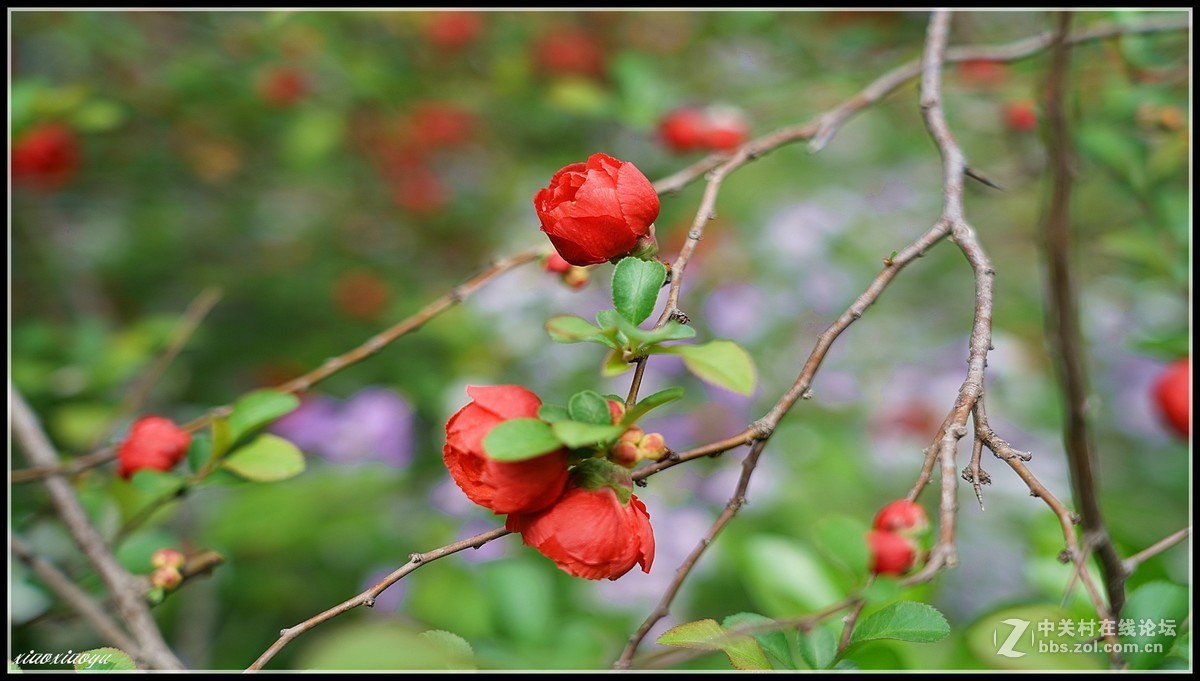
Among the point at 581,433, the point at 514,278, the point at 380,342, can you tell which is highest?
the point at 581,433

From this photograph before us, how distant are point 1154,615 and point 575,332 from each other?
419 millimetres

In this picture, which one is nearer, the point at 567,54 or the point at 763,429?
the point at 763,429

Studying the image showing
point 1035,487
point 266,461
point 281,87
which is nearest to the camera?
point 1035,487

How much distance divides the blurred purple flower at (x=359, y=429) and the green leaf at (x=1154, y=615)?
1.18 metres

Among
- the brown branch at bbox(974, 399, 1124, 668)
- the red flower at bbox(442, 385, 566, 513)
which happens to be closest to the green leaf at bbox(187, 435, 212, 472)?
the red flower at bbox(442, 385, 566, 513)

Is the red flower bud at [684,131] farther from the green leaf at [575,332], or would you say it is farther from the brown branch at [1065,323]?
the green leaf at [575,332]

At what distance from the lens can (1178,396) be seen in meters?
0.91

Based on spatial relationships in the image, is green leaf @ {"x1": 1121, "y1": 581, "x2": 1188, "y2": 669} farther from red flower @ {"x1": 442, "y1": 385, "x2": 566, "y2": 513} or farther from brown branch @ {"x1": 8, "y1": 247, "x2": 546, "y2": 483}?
brown branch @ {"x1": 8, "y1": 247, "x2": 546, "y2": 483}

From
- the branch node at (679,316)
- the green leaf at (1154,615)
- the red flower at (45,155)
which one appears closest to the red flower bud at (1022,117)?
the green leaf at (1154,615)

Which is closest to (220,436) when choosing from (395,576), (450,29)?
(395,576)

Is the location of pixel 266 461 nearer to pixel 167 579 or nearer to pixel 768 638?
pixel 167 579

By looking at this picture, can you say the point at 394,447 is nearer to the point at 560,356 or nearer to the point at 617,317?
the point at 560,356

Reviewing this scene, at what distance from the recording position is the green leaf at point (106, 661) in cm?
50

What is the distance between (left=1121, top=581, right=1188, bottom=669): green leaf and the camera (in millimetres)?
529
